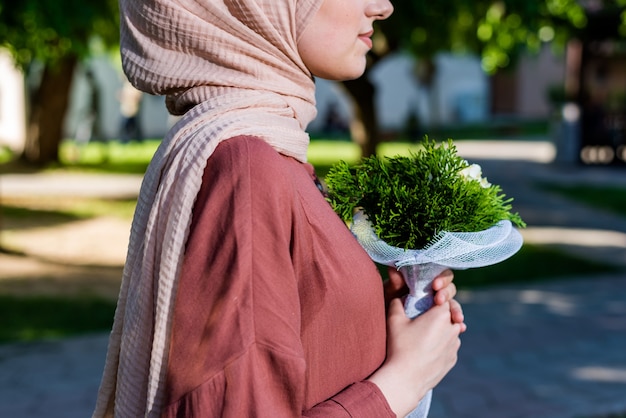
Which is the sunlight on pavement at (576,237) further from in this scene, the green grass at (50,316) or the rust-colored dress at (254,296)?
the rust-colored dress at (254,296)

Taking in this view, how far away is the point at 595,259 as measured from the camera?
1024cm

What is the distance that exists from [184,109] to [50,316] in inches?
254

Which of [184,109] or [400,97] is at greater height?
[184,109]

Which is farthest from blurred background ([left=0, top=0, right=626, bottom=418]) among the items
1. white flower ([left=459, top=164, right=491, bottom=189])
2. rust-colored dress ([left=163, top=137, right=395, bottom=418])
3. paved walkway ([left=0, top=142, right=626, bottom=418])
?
rust-colored dress ([left=163, top=137, right=395, bottom=418])

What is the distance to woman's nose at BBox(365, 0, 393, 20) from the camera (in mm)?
1511

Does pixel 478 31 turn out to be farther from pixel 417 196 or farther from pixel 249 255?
pixel 249 255

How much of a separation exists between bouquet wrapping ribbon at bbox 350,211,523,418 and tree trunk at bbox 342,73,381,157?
10218 millimetres

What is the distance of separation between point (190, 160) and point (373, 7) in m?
0.47

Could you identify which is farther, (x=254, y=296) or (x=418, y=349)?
(x=418, y=349)

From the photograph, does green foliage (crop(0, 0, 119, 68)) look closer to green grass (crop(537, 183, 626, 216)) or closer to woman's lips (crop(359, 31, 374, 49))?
woman's lips (crop(359, 31, 374, 49))

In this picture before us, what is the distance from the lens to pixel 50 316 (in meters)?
7.45

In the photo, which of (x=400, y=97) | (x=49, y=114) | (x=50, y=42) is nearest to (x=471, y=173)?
(x=50, y=42)

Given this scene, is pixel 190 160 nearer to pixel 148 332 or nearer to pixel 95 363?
pixel 148 332

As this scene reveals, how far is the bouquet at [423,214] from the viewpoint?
156 cm
